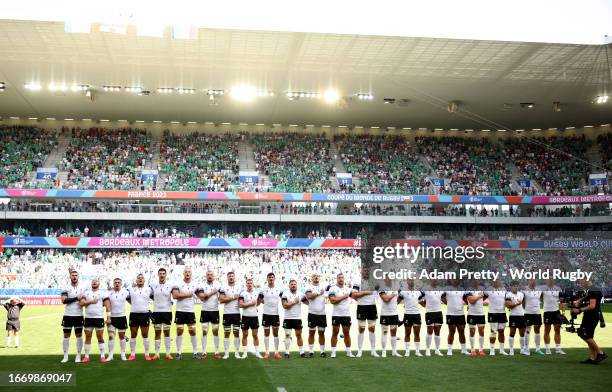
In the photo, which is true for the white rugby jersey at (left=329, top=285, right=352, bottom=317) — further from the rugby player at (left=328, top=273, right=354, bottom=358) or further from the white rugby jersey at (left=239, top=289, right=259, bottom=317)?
the white rugby jersey at (left=239, top=289, right=259, bottom=317)

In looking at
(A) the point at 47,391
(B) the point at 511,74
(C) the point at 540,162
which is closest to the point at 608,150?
(C) the point at 540,162

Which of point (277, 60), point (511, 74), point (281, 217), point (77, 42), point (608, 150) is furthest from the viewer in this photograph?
point (608, 150)

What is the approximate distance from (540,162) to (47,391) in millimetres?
56510

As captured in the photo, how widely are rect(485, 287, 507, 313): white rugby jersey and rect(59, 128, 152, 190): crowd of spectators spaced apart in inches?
1580

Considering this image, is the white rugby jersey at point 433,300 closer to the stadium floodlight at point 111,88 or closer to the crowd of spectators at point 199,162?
the stadium floodlight at point 111,88

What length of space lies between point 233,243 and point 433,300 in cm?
3528

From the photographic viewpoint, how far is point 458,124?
58.4 metres

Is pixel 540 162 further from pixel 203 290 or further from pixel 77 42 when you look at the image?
pixel 203 290

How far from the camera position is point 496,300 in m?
15.3

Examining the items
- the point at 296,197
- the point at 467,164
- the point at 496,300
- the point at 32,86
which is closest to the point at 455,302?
the point at 496,300

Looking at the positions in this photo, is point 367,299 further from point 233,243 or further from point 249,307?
point 233,243

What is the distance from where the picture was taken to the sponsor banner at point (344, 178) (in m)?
54.3

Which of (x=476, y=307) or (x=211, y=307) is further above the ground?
(x=211, y=307)

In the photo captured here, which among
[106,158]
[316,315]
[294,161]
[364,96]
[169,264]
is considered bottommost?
[316,315]
